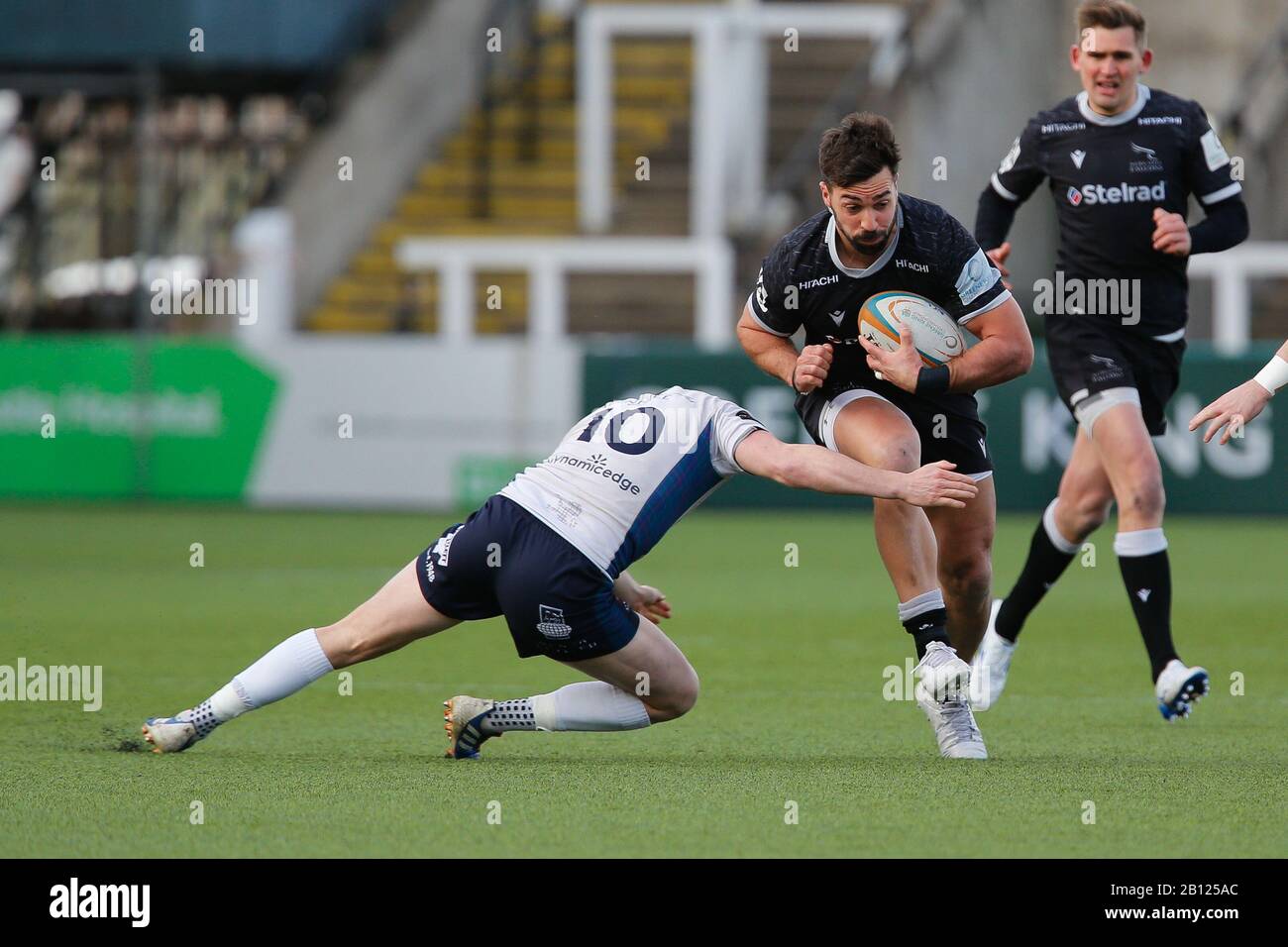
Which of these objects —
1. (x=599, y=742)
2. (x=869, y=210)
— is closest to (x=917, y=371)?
(x=869, y=210)

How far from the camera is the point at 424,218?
24.3 metres

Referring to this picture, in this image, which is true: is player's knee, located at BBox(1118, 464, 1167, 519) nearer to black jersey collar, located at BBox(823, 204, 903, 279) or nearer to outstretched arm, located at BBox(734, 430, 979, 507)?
black jersey collar, located at BBox(823, 204, 903, 279)

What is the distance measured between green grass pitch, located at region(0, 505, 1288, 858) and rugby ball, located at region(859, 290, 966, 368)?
127 cm

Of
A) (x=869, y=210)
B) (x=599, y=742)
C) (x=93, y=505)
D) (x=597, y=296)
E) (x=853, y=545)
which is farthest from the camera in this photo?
(x=597, y=296)

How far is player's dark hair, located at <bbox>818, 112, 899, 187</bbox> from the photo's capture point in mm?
6270

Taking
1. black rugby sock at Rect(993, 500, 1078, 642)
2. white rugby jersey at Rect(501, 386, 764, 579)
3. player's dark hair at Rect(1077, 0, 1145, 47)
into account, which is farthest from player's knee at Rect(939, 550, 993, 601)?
player's dark hair at Rect(1077, 0, 1145, 47)

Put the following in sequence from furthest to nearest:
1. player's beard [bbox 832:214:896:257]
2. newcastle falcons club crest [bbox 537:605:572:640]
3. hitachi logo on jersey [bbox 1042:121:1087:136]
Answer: hitachi logo on jersey [bbox 1042:121:1087:136]
player's beard [bbox 832:214:896:257]
newcastle falcons club crest [bbox 537:605:572:640]

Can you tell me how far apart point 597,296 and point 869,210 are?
16.9m

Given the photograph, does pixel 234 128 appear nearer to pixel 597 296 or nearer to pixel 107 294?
pixel 107 294

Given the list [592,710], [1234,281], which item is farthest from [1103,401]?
[1234,281]

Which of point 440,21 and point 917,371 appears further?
point 440,21

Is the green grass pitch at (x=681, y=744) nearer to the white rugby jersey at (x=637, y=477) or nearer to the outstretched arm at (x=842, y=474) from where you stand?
the white rugby jersey at (x=637, y=477)

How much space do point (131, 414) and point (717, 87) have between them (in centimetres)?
663

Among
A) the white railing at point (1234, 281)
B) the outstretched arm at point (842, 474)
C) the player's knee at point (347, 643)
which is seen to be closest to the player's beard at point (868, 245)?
the outstretched arm at point (842, 474)
